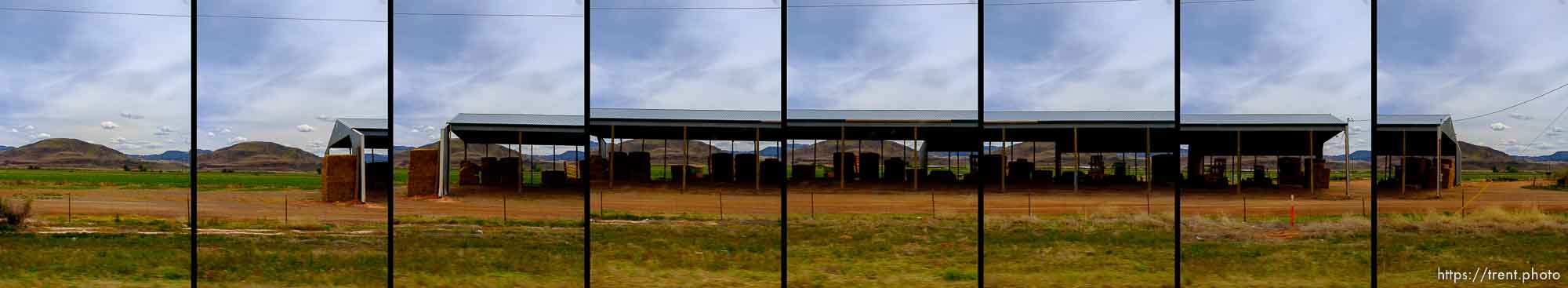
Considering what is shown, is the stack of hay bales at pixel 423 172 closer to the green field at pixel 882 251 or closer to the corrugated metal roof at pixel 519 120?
the corrugated metal roof at pixel 519 120

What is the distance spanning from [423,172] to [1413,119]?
28.5 m

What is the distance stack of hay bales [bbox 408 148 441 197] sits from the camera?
80.4 ft

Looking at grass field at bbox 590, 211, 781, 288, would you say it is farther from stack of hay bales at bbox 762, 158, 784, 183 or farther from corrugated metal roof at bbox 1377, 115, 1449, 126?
corrugated metal roof at bbox 1377, 115, 1449, 126

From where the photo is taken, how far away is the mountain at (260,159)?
76750 mm

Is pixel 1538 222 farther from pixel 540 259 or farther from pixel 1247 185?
pixel 540 259

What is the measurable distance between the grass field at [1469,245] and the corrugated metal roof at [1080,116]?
7.45 m

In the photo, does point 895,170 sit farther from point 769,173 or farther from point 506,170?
point 506,170

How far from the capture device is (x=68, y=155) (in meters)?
70.1

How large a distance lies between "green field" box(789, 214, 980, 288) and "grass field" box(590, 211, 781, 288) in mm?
533

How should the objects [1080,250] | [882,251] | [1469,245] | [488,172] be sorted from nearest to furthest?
[1469,245]
[1080,250]
[882,251]
[488,172]

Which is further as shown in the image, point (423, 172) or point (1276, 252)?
point (423, 172)

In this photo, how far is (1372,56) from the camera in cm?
469

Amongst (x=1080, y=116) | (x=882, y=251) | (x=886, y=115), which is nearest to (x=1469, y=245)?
(x=882, y=251)

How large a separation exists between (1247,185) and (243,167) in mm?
81223
